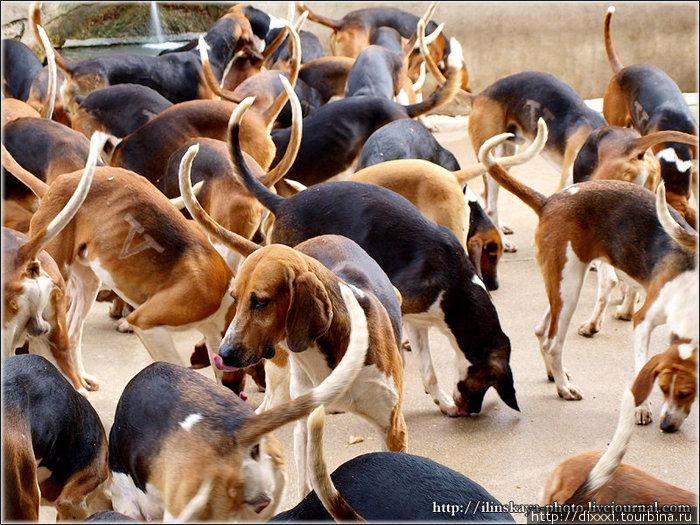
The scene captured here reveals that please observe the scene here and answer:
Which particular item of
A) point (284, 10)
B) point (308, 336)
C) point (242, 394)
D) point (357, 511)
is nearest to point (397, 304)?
point (308, 336)

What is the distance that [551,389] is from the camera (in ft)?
13.6

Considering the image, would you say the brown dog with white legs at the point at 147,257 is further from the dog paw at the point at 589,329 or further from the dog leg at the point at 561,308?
the dog paw at the point at 589,329

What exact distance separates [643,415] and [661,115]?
99.2 inches

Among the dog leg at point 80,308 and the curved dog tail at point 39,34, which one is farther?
the curved dog tail at point 39,34

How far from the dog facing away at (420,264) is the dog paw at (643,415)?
0.49m

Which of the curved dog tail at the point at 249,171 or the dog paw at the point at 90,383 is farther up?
the curved dog tail at the point at 249,171

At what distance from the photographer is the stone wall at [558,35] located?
31.6 feet

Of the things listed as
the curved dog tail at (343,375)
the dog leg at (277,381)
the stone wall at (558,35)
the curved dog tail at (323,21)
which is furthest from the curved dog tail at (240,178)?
the stone wall at (558,35)

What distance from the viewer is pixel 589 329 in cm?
464

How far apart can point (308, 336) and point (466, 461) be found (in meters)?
1.15

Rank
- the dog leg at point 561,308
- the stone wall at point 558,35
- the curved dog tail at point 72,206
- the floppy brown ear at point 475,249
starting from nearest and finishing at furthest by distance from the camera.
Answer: the curved dog tail at point 72,206, the dog leg at point 561,308, the floppy brown ear at point 475,249, the stone wall at point 558,35

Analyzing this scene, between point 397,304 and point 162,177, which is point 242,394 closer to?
point 397,304

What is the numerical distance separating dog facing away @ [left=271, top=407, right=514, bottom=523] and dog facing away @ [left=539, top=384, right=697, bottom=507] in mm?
243

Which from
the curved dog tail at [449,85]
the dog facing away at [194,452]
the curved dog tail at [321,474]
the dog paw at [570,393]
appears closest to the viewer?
the curved dog tail at [321,474]
